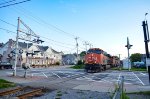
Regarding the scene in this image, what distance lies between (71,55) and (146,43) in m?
127

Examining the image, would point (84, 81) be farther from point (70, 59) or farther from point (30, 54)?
point (70, 59)

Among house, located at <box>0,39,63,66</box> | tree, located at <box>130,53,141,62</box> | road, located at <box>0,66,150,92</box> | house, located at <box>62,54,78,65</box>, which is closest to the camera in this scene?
road, located at <box>0,66,150,92</box>

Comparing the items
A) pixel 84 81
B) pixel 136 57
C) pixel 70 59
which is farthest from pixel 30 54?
pixel 70 59

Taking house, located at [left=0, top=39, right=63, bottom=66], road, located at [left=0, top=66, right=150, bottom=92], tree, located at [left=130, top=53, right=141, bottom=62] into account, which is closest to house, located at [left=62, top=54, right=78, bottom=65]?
house, located at [left=0, top=39, right=63, bottom=66]

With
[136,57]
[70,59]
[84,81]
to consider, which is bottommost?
[84,81]

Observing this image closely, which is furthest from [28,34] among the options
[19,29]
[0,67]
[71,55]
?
[71,55]

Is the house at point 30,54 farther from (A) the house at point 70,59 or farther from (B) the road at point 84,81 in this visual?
(B) the road at point 84,81

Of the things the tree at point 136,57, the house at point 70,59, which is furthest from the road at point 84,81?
the house at point 70,59

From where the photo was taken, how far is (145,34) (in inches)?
595

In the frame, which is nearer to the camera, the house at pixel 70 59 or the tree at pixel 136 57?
the tree at pixel 136 57

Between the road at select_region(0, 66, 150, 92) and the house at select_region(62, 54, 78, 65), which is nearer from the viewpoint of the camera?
the road at select_region(0, 66, 150, 92)

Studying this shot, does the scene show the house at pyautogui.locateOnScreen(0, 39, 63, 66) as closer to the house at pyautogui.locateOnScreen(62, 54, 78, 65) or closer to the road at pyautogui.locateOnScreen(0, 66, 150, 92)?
the house at pyautogui.locateOnScreen(62, 54, 78, 65)

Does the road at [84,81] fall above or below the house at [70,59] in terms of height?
below

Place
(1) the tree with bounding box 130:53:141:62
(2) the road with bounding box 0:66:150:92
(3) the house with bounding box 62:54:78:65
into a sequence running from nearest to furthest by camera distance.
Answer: (2) the road with bounding box 0:66:150:92
(1) the tree with bounding box 130:53:141:62
(3) the house with bounding box 62:54:78:65
